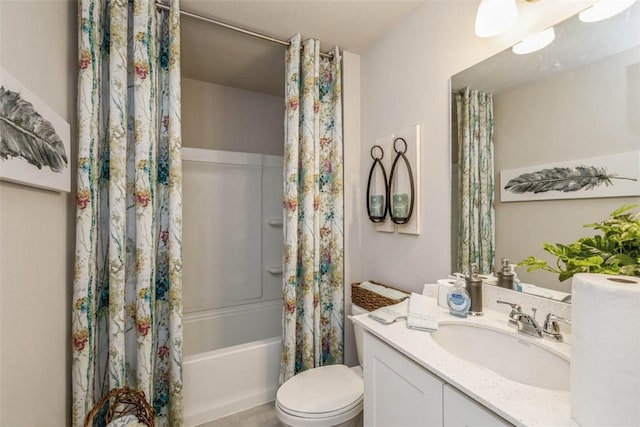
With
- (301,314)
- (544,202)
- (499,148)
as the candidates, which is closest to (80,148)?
(301,314)

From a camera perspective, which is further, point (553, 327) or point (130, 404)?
point (130, 404)

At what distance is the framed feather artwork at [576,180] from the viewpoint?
863 millimetres

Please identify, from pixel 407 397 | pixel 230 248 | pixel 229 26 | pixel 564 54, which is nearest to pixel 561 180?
pixel 564 54

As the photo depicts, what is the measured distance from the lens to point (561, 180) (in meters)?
1.01

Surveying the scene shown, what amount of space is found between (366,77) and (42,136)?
1.82 metres

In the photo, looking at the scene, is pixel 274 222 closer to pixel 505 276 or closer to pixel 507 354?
pixel 505 276

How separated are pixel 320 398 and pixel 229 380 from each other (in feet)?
2.38

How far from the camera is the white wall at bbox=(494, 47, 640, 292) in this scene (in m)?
0.88

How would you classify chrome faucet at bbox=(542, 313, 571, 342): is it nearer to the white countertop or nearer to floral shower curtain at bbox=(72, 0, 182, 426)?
the white countertop

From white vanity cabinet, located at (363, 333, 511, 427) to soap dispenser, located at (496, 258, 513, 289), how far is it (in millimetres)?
578

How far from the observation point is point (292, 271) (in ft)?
5.99

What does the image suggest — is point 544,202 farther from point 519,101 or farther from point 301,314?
point 301,314

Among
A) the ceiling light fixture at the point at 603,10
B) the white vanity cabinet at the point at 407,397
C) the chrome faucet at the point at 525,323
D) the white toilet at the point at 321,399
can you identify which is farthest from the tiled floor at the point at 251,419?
the ceiling light fixture at the point at 603,10

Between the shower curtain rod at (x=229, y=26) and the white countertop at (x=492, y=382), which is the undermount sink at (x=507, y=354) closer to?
the white countertop at (x=492, y=382)
